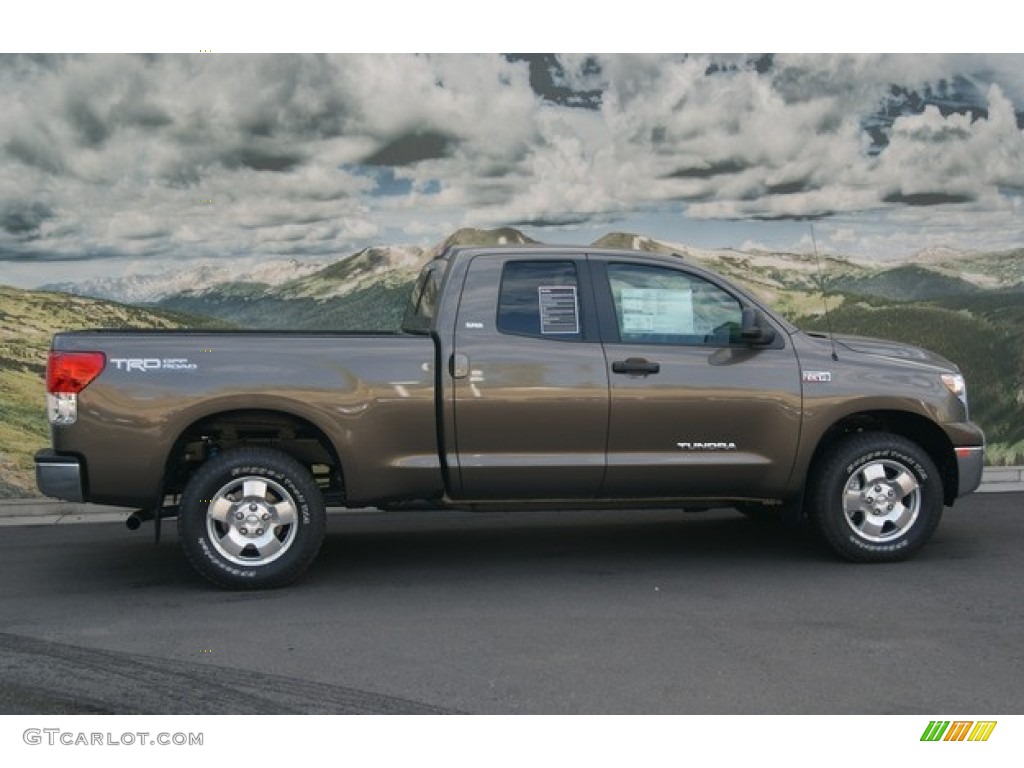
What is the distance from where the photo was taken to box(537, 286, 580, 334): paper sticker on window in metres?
7.16

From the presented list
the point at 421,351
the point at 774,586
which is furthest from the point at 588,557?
the point at 421,351

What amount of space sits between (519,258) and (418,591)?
78.5 inches

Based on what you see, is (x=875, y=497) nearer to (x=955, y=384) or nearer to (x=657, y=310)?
(x=955, y=384)

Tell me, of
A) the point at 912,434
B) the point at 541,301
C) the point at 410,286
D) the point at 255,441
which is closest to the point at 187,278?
the point at 410,286

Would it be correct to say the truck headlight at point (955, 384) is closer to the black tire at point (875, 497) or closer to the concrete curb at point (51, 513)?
the black tire at point (875, 497)

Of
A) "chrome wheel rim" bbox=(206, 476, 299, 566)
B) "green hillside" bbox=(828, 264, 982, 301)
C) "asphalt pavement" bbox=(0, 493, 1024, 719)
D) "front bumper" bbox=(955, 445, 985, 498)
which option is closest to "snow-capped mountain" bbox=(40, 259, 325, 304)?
"asphalt pavement" bbox=(0, 493, 1024, 719)

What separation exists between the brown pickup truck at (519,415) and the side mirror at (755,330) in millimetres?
19

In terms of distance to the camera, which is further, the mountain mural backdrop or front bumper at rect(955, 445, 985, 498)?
the mountain mural backdrop

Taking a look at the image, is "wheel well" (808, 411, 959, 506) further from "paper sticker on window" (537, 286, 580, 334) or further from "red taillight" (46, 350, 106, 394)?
"red taillight" (46, 350, 106, 394)

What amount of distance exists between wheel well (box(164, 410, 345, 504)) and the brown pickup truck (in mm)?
13

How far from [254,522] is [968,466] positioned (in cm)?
416

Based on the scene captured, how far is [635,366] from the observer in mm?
7074

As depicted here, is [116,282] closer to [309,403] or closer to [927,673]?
[309,403]
